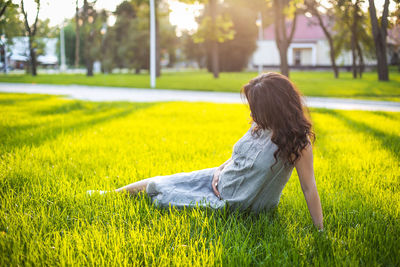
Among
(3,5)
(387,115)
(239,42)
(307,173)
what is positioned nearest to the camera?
(307,173)

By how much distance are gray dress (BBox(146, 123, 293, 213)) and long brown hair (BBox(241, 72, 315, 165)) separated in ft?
0.43

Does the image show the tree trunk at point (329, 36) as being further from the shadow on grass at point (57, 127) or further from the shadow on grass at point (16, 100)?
the shadow on grass at point (16, 100)

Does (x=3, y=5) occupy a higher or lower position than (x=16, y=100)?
higher

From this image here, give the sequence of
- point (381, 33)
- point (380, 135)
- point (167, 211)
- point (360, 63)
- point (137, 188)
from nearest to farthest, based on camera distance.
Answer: point (167, 211) < point (137, 188) < point (380, 135) < point (381, 33) < point (360, 63)

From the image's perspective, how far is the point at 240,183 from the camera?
2436 millimetres

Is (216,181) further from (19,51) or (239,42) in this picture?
(239,42)

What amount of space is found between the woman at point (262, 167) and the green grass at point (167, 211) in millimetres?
117

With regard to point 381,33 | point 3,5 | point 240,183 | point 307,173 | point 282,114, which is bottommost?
point 240,183

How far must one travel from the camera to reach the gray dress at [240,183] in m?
2.34

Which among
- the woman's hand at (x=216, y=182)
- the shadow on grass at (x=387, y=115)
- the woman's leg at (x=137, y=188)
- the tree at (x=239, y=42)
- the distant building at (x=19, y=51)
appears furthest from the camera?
the tree at (x=239, y=42)

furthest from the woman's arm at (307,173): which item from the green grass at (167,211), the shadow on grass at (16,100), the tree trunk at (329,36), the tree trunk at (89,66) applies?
the tree trunk at (89,66)

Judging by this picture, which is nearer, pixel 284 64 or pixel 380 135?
pixel 380 135

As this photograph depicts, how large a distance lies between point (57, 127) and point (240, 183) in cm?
469

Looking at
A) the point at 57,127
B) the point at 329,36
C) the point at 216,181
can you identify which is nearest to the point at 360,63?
the point at 329,36
